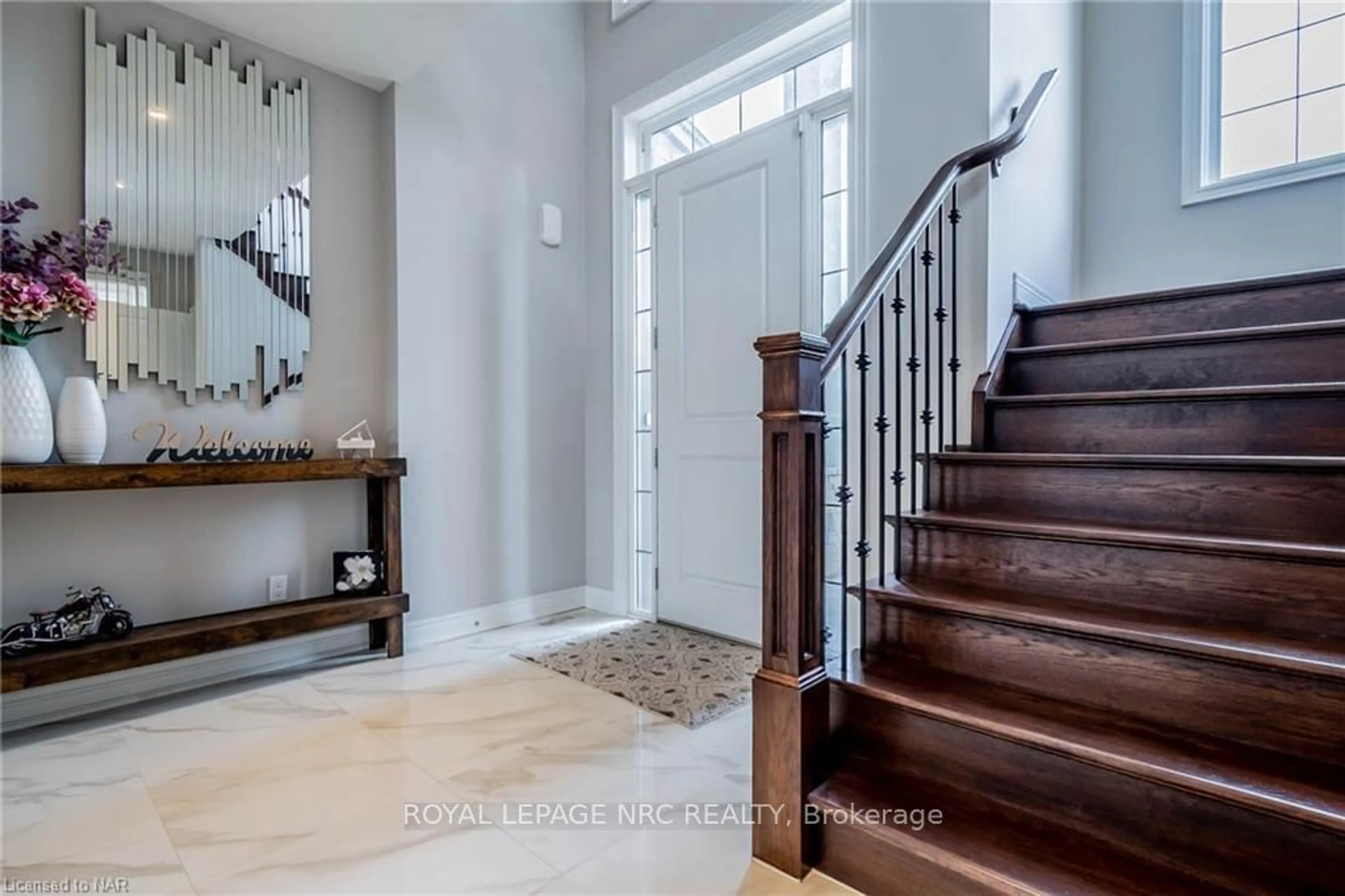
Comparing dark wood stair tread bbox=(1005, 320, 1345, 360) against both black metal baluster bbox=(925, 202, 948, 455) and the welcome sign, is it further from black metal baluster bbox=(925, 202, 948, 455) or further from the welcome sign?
the welcome sign

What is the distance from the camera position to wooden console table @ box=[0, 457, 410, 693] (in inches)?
81.8

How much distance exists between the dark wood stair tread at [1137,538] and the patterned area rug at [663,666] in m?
0.87

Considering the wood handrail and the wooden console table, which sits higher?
the wood handrail

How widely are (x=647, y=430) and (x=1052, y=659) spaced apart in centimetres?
249

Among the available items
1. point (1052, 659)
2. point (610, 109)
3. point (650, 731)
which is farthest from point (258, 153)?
point (1052, 659)

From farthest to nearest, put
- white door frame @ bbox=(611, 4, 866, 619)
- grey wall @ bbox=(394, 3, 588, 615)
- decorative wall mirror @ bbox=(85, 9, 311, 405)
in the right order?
1. white door frame @ bbox=(611, 4, 866, 619)
2. grey wall @ bbox=(394, 3, 588, 615)
3. decorative wall mirror @ bbox=(85, 9, 311, 405)

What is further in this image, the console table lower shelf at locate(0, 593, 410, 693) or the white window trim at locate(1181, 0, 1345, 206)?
the white window trim at locate(1181, 0, 1345, 206)

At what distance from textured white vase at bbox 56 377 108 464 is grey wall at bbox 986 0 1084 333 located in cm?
309

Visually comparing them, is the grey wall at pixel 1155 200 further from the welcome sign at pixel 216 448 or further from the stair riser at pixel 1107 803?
the welcome sign at pixel 216 448

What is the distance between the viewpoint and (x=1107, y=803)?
4.20 feet

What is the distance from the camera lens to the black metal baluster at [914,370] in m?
1.98
